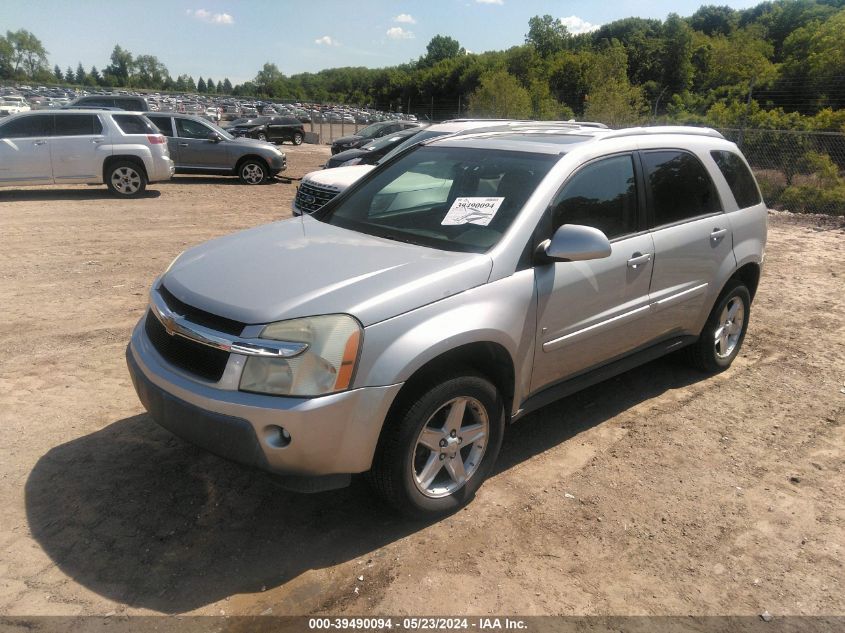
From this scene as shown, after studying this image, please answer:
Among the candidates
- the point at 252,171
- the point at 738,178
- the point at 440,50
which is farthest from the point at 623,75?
the point at 440,50

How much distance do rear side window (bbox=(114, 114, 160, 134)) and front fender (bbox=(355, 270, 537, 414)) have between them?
38.8 ft

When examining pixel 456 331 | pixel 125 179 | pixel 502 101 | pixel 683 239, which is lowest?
pixel 125 179

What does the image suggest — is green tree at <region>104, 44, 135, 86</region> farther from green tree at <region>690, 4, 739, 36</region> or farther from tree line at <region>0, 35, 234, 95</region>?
green tree at <region>690, 4, 739, 36</region>

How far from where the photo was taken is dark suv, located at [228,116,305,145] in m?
31.2

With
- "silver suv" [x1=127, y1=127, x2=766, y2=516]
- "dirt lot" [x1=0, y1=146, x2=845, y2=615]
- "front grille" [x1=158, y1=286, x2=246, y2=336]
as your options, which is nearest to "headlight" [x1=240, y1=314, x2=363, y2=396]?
"silver suv" [x1=127, y1=127, x2=766, y2=516]

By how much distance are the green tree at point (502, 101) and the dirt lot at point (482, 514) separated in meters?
27.2

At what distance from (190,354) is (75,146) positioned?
11.5 meters

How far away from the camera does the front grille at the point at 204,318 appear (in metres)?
2.80

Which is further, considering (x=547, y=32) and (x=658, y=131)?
(x=547, y=32)

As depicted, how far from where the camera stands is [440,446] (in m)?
3.13

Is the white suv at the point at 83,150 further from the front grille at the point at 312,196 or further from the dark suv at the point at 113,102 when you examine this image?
the dark suv at the point at 113,102

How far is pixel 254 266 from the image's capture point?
10.6 feet

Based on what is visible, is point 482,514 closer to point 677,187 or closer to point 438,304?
point 438,304

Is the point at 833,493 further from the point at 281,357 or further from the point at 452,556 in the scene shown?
the point at 281,357
